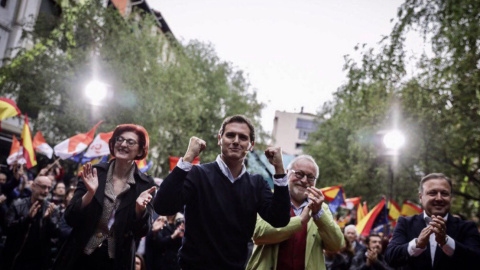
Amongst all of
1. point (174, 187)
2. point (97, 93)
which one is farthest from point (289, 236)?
point (97, 93)

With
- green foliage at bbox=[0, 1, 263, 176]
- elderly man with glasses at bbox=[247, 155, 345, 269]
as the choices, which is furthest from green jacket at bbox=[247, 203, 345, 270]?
green foliage at bbox=[0, 1, 263, 176]

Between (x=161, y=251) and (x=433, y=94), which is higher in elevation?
(x=433, y=94)

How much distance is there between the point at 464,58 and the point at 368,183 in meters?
21.8

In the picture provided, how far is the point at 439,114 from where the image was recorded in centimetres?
1480

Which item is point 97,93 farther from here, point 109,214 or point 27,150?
point 109,214

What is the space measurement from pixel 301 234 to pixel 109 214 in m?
1.70

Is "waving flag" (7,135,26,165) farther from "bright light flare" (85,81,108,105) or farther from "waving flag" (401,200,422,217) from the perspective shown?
"waving flag" (401,200,422,217)

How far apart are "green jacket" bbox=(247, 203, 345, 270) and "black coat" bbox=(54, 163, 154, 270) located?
3.19ft

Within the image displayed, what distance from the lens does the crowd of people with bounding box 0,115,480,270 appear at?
3252mm

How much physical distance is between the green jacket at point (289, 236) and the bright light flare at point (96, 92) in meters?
7.75

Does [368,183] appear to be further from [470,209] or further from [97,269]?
[97,269]

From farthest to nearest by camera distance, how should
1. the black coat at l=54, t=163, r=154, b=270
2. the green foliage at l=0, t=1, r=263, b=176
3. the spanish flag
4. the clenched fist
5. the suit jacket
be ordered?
the green foliage at l=0, t=1, r=263, b=176 < the spanish flag < the suit jacket < the black coat at l=54, t=163, r=154, b=270 < the clenched fist

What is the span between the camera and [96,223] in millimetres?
3654

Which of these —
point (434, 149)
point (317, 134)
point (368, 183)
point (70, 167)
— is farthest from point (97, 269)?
point (317, 134)
